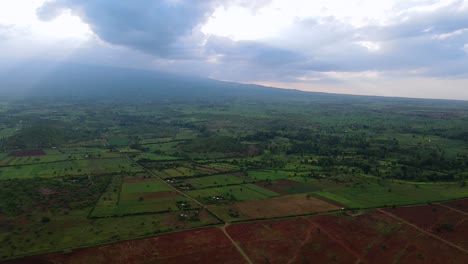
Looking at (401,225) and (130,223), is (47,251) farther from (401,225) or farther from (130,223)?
(401,225)

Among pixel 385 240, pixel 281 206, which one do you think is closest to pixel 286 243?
pixel 281 206

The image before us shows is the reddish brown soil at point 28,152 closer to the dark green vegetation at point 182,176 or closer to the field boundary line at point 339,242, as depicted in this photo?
the dark green vegetation at point 182,176


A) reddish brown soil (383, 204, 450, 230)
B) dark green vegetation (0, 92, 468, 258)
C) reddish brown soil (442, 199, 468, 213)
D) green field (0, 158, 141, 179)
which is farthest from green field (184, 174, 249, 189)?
reddish brown soil (442, 199, 468, 213)

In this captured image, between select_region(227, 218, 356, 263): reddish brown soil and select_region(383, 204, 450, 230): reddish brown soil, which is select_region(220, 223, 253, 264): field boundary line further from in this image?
select_region(383, 204, 450, 230): reddish brown soil

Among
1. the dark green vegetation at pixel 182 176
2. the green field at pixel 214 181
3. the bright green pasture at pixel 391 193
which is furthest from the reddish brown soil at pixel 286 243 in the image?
the green field at pixel 214 181

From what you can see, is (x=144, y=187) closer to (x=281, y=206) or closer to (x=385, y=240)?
(x=281, y=206)

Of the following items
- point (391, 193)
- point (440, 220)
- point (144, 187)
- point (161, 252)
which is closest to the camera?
point (161, 252)
